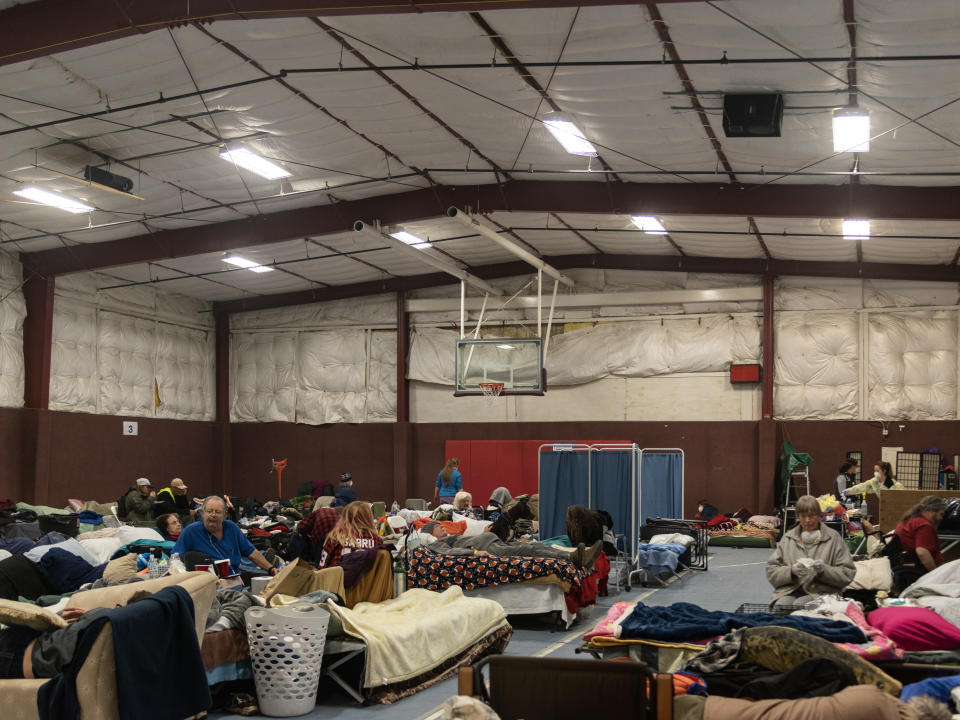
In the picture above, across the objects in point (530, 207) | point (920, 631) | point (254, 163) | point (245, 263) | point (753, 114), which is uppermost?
point (254, 163)

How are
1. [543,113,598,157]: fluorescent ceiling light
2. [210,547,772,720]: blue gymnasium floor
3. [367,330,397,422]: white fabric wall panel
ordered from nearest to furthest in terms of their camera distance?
1. [210,547,772,720]: blue gymnasium floor
2. [543,113,598,157]: fluorescent ceiling light
3. [367,330,397,422]: white fabric wall panel

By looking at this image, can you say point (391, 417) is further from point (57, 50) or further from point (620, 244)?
point (57, 50)

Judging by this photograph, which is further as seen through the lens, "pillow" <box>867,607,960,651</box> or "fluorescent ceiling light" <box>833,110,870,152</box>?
"fluorescent ceiling light" <box>833,110,870,152</box>

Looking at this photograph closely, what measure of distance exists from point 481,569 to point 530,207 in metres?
7.37

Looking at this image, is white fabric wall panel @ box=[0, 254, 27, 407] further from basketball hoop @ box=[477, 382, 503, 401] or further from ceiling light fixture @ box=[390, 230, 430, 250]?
basketball hoop @ box=[477, 382, 503, 401]

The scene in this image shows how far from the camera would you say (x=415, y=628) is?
6.21 m

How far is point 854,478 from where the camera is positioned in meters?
16.6

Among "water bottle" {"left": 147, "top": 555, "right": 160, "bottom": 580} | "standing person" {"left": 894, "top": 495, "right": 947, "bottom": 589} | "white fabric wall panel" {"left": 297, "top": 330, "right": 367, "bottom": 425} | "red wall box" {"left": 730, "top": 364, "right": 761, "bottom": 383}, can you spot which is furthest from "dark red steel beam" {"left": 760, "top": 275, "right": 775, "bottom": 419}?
"water bottle" {"left": 147, "top": 555, "right": 160, "bottom": 580}

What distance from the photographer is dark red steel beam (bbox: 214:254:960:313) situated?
55.3 ft

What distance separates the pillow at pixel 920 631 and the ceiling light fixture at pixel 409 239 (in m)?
12.0

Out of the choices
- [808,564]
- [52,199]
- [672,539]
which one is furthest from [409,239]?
[808,564]

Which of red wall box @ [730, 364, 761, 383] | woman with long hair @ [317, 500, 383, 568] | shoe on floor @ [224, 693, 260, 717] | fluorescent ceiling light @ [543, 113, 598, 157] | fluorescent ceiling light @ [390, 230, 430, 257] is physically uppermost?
fluorescent ceiling light @ [543, 113, 598, 157]

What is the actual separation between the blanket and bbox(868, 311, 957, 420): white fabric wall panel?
13.1 meters

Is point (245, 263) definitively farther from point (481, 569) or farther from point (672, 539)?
point (481, 569)
